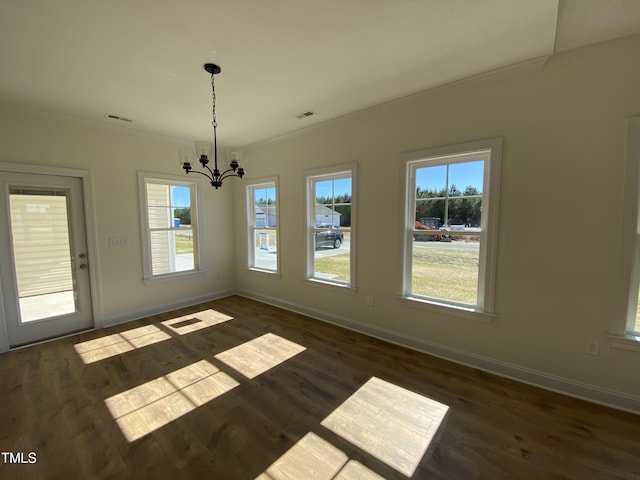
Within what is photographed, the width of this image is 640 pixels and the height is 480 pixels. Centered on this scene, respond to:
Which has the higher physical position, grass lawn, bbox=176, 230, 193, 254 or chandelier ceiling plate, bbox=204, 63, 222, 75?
chandelier ceiling plate, bbox=204, 63, 222, 75

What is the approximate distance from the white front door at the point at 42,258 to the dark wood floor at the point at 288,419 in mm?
456

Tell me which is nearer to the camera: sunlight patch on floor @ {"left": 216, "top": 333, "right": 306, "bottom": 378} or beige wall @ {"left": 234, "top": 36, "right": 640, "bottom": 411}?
beige wall @ {"left": 234, "top": 36, "right": 640, "bottom": 411}

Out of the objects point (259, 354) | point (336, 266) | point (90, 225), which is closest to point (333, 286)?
point (336, 266)

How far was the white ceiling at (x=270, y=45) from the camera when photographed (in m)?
1.68

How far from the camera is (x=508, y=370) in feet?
8.21

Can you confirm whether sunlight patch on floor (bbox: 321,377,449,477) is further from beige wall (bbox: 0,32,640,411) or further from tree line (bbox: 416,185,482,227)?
tree line (bbox: 416,185,482,227)

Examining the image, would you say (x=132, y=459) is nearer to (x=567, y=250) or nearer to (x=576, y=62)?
(x=567, y=250)

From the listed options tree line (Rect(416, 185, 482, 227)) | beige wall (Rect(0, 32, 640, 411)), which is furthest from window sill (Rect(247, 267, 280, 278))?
tree line (Rect(416, 185, 482, 227))

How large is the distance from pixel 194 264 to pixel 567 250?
5030 millimetres

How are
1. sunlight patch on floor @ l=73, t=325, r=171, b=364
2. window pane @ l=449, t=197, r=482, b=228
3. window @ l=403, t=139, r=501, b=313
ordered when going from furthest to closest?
sunlight patch on floor @ l=73, t=325, r=171, b=364 < window pane @ l=449, t=197, r=482, b=228 < window @ l=403, t=139, r=501, b=313

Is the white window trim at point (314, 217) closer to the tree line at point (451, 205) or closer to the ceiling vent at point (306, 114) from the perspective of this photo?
the ceiling vent at point (306, 114)

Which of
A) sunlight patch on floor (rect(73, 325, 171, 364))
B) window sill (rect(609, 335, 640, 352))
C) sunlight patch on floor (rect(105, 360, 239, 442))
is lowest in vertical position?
sunlight patch on floor (rect(105, 360, 239, 442))

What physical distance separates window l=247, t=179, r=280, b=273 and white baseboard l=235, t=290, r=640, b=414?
5.39 ft

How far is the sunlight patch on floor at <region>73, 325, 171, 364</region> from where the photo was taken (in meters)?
2.96
